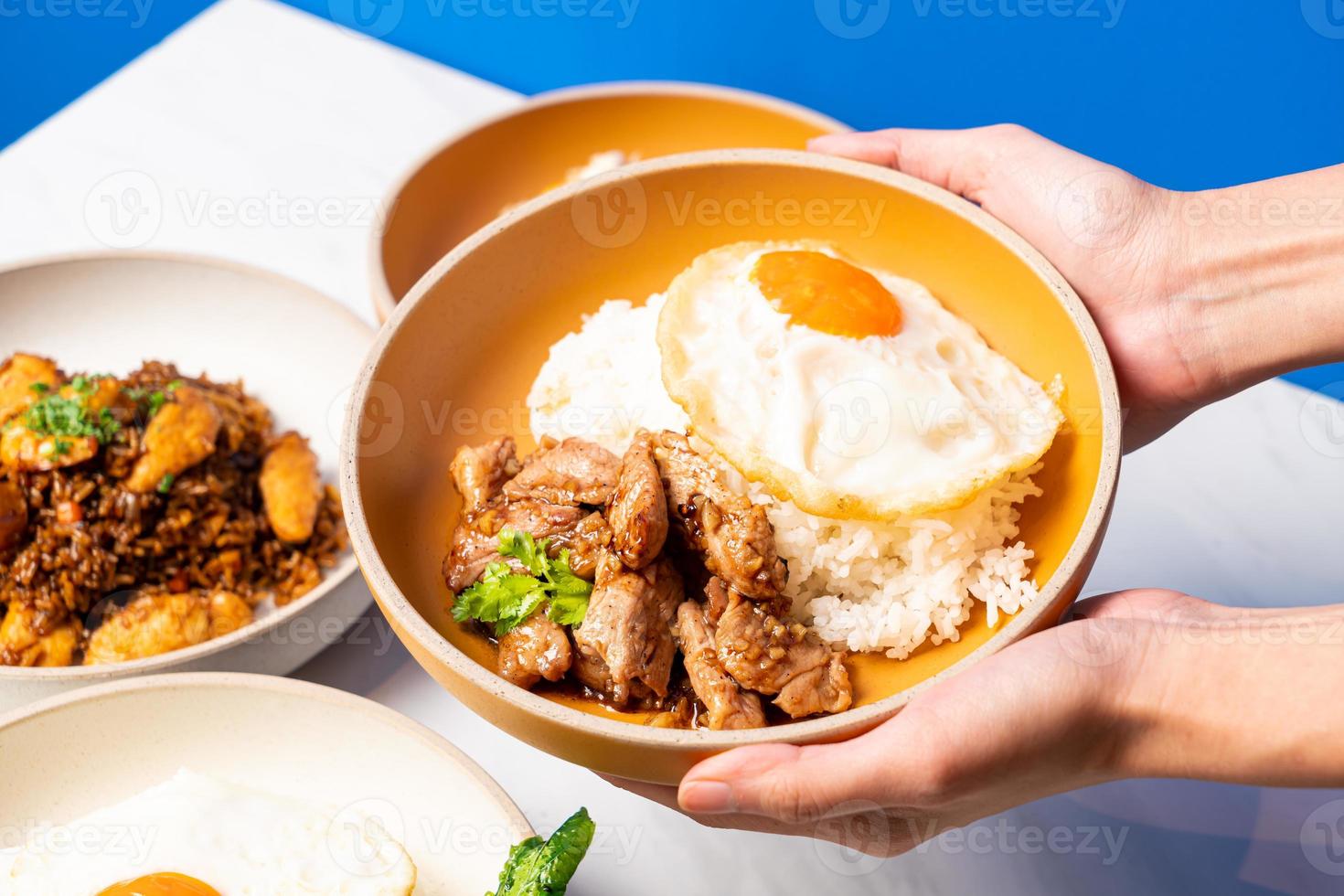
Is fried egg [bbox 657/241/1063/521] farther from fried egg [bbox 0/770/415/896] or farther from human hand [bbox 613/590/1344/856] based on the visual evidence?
fried egg [bbox 0/770/415/896]

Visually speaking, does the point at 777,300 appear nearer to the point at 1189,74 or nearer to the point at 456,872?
the point at 456,872

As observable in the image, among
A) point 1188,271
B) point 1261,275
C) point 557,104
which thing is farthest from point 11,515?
point 1261,275

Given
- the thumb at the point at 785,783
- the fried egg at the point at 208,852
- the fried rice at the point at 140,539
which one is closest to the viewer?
the thumb at the point at 785,783

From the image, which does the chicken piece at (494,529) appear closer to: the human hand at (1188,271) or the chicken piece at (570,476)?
the chicken piece at (570,476)

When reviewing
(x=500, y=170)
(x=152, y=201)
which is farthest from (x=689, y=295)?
(x=152, y=201)

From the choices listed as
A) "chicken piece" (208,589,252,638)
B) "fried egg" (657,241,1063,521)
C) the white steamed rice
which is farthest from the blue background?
"chicken piece" (208,589,252,638)

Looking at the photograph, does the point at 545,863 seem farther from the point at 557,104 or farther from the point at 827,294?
the point at 557,104

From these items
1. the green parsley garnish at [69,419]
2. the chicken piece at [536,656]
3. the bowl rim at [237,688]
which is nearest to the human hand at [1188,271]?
the chicken piece at [536,656]

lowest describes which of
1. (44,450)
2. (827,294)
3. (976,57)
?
(44,450)
